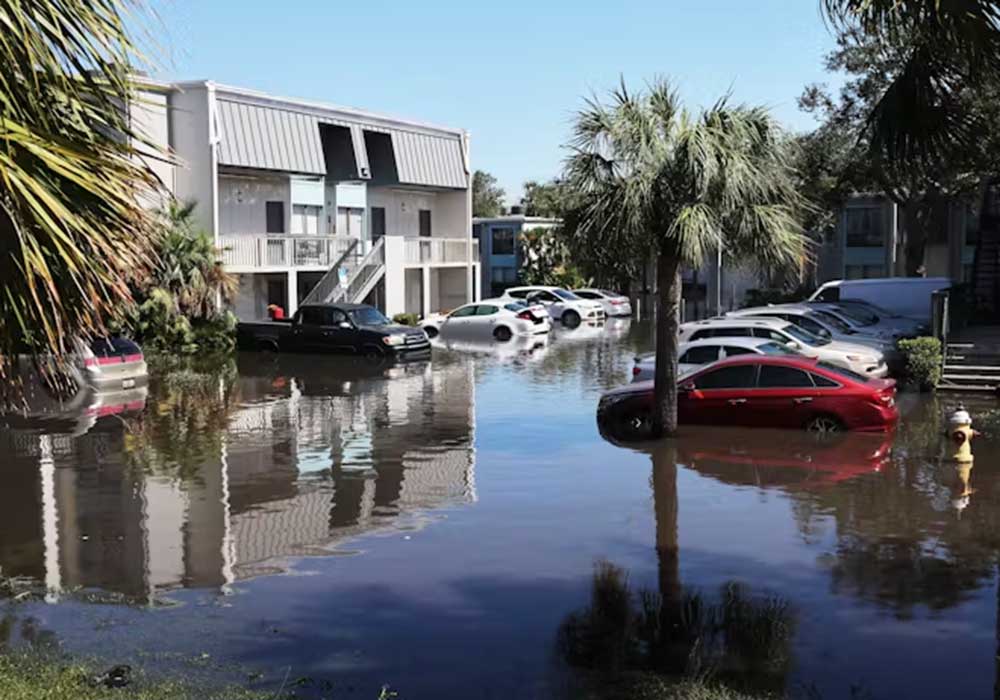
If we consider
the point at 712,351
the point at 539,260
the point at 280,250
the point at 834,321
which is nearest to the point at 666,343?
the point at 712,351

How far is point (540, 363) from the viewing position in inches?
1261

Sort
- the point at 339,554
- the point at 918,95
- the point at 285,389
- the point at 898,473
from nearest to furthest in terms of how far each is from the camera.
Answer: the point at 918,95 < the point at 339,554 < the point at 898,473 < the point at 285,389

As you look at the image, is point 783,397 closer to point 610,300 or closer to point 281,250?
point 281,250

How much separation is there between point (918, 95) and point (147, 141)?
612 cm

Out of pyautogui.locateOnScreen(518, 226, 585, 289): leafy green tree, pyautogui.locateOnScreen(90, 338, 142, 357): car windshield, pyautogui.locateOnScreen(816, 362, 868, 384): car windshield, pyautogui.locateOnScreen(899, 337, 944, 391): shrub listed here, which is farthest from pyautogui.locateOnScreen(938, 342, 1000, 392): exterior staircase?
pyautogui.locateOnScreen(518, 226, 585, 289): leafy green tree

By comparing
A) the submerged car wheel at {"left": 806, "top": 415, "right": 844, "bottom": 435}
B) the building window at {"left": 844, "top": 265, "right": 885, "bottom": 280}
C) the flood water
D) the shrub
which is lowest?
the flood water

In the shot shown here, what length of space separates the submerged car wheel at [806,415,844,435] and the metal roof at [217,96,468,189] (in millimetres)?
24678

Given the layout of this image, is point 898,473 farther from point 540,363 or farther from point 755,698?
point 540,363

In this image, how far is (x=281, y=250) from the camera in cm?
4025

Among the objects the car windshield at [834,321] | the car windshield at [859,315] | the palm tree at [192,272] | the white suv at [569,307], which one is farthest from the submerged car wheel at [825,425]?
the white suv at [569,307]

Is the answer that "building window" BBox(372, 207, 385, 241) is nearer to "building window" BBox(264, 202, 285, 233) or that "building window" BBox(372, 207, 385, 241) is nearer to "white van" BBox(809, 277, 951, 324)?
"building window" BBox(264, 202, 285, 233)

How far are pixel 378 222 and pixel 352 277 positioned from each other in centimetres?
612

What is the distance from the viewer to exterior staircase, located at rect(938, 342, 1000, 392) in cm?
2430

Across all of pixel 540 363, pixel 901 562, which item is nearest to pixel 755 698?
pixel 901 562
